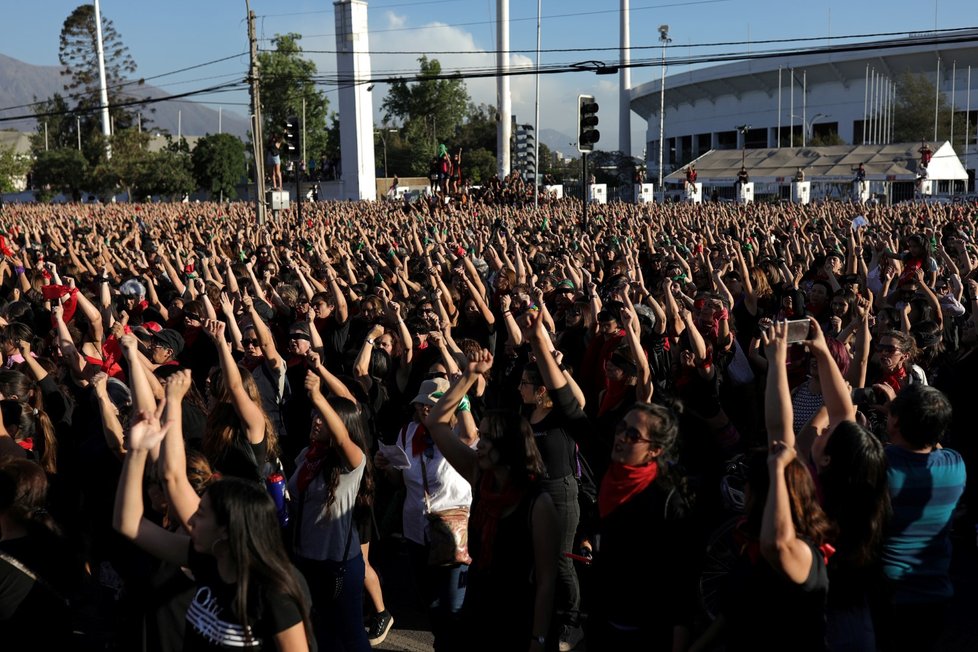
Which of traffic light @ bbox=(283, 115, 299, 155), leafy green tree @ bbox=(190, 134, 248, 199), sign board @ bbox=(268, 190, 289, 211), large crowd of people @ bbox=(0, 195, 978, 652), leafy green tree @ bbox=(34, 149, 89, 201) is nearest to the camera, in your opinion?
large crowd of people @ bbox=(0, 195, 978, 652)

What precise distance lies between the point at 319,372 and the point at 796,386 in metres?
3.15

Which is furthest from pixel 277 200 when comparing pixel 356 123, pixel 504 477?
pixel 356 123

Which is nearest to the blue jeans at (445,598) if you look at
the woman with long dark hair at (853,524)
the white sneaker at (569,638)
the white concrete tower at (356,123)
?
the white sneaker at (569,638)

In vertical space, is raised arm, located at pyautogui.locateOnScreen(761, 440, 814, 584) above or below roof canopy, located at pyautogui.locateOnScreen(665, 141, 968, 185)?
below

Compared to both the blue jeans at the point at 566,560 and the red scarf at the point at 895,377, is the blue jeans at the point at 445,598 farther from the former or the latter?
the red scarf at the point at 895,377

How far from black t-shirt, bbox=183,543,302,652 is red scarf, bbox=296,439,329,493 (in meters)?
1.23

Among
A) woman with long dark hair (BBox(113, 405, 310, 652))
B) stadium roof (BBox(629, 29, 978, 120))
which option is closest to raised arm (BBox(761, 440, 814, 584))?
woman with long dark hair (BBox(113, 405, 310, 652))

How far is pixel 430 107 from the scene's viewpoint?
91750 mm

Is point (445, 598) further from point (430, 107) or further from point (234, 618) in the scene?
point (430, 107)

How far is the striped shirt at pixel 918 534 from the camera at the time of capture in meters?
3.62

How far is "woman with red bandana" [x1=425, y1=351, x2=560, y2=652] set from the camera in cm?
368

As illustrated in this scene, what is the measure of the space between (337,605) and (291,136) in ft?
54.7

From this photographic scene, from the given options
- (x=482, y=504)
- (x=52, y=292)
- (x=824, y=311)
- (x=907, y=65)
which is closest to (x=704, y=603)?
(x=482, y=504)

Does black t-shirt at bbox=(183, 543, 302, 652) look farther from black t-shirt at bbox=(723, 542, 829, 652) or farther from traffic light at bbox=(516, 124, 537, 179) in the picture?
traffic light at bbox=(516, 124, 537, 179)
